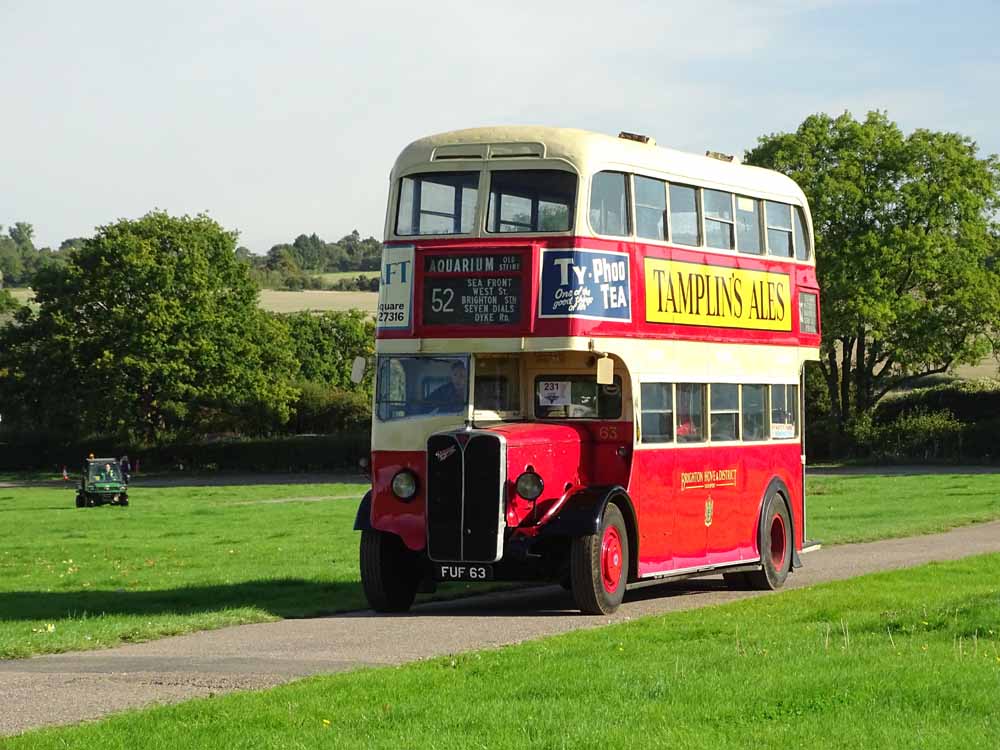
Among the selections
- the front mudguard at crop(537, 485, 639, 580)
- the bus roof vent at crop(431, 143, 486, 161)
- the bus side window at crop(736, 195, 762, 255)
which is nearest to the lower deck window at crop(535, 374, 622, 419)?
the front mudguard at crop(537, 485, 639, 580)

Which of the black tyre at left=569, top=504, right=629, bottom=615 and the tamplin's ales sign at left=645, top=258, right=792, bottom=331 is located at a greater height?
the tamplin's ales sign at left=645, top=258, right=792, bottom=331

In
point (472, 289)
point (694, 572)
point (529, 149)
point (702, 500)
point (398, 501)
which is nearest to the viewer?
point (472, 289)

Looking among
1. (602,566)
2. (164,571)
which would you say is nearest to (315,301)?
(164,571)

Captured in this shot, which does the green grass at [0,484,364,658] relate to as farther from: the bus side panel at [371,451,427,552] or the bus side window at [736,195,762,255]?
the bus side window at [736,195,762,255]

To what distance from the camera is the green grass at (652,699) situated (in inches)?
386

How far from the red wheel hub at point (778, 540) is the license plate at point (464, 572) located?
6.22m

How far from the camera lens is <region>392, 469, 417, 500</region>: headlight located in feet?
61.8

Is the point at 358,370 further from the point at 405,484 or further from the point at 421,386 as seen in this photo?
the point at 405,484

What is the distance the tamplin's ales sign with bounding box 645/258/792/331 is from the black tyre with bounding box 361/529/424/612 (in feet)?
13.1

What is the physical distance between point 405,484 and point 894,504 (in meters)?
26.3

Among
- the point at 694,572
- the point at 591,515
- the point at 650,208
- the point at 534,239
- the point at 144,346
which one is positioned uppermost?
the point at 144,346

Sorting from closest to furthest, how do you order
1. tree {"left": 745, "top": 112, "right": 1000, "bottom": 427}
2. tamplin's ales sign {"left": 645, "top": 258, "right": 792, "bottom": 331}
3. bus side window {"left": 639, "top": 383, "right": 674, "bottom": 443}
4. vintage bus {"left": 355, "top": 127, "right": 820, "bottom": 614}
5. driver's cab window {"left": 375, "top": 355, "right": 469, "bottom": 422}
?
vintage bus {"left": 355, "top": 127, "right": 820, "bottom": 614} → driver's cab window {"left": 375, "top": 355, "right": 469, "bottom": 422} → bus side window {"left": 639, "top": 383, "right": 674, "bottom": 443} → tamplin's ales sign {"left": 645, "top": 258, "right": 792, "bottom": 331} → tree {"left": 745, "top": 112, "right": 1000, "bottom": 427}

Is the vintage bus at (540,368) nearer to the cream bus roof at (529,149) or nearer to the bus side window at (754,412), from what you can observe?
the cream bus roof at (529,149)

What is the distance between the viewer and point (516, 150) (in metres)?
19.2
